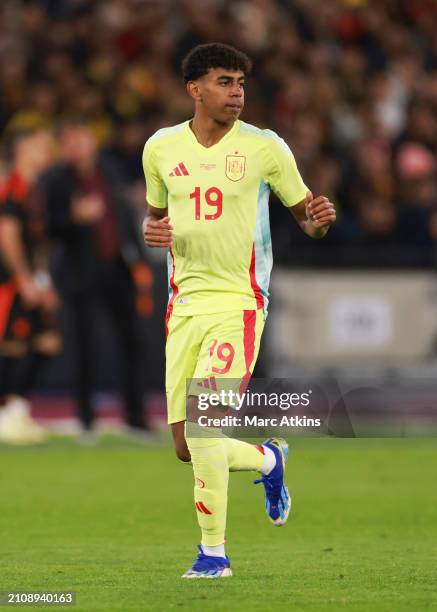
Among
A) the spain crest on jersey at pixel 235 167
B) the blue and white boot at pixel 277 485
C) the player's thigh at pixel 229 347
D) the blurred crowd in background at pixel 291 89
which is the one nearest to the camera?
the player's thigh at pixel 229 347

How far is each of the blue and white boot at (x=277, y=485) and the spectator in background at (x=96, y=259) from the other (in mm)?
6597

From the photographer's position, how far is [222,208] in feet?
24.8

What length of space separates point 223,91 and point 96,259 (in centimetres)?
746

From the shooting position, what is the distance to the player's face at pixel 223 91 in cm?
757

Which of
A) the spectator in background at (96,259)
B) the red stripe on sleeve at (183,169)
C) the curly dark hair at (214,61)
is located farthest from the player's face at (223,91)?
the spectator in background at (96,259)

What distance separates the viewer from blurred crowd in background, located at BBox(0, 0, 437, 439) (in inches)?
582

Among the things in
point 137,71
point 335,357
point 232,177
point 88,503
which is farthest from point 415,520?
point 137,71

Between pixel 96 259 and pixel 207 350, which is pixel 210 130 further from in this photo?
pixel 96 259

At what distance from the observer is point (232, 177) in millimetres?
7574

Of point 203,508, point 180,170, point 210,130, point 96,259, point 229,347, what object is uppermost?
point 210,130

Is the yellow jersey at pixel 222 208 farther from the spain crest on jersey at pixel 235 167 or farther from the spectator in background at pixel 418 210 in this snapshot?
the spectator in background at pixel 418 210

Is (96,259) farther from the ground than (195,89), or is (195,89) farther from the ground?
(195,89)

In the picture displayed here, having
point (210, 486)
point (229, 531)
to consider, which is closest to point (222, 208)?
point (210, 486)

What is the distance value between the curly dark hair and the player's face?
3 centimetres
